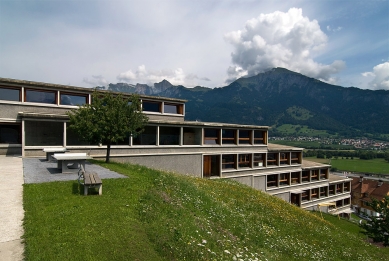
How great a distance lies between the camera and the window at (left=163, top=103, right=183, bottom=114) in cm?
3375

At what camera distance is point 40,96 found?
25906 millimetres

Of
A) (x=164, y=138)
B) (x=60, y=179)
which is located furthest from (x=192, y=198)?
(x=164, y=138)

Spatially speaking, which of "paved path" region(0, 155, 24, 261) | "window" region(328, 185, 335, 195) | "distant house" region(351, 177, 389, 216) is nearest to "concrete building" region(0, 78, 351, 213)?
"window" region(328, 185, 335, 195)

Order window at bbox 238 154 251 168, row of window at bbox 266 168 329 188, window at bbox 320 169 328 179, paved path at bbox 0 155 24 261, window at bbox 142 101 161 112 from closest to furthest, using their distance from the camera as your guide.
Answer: paved path at bbox 0 155 24 261, window at bbox 142 101 161 112, window at bbox 238 154 251 168, row of window at bbox 266 168 329 188, window at bbox 320 169 328 179

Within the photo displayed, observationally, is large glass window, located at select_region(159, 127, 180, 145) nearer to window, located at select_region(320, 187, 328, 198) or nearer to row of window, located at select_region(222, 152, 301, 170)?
row of window, located at select_region(222, 152, 301, 170)

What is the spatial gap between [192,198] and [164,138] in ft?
56.5

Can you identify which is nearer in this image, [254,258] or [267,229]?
[254,258]

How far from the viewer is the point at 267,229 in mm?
12656

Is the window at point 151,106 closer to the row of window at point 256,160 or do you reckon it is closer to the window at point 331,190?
the row of window at point 256,160

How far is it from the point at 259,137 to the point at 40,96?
89.6ft

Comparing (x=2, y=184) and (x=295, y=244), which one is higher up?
(x=2, y=184)

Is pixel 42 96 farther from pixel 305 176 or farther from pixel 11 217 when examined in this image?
pixel 305 176

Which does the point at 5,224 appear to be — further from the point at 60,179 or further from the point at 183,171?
the point at 183,171

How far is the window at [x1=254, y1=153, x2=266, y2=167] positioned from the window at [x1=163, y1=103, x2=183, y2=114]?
482 inches
